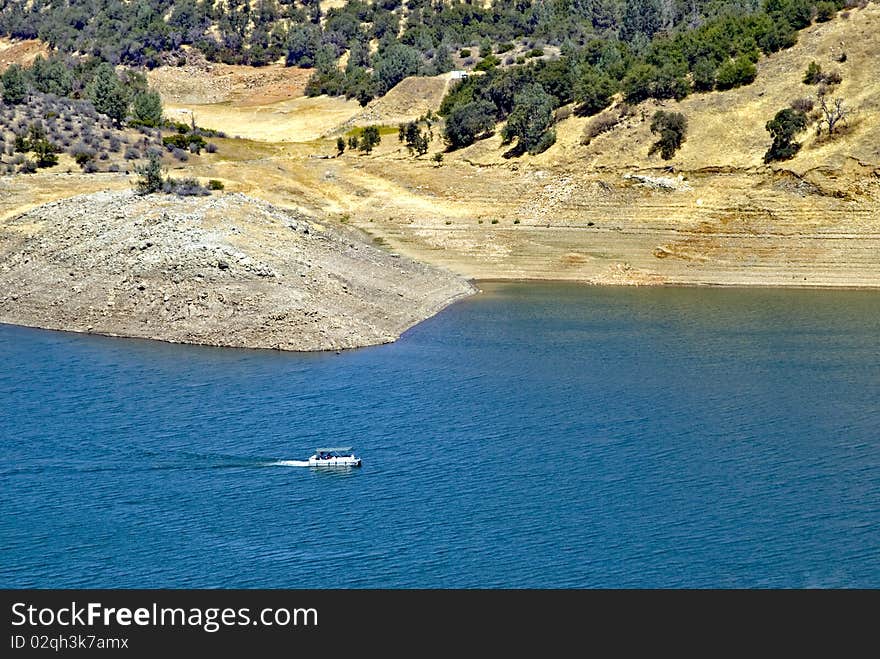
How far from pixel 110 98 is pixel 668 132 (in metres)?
53.9

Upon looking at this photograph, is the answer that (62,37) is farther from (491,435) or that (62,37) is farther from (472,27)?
(491,435)

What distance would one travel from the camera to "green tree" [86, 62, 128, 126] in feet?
384

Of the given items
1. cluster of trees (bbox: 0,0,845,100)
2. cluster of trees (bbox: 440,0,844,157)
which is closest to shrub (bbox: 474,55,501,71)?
cluster of trees (bbox: 0,0,845,100)

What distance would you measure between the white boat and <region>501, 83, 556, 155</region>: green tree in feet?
223

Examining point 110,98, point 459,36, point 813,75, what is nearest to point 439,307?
point 813,75

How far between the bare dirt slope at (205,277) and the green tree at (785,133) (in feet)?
102

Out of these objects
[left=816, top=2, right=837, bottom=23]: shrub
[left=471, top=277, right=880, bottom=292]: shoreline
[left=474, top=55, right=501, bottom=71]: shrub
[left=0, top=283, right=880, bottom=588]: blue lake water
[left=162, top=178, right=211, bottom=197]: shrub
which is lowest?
[left=471, top=277, right=880, bottom=292]: shoreline

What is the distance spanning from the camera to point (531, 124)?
111562 millimetres

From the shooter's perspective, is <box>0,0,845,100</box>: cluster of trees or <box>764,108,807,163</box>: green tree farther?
<box>0,0,845,100</box>: cluster of trees

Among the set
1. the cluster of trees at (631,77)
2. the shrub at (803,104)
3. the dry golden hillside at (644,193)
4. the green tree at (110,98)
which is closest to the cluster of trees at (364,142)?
the dry golden hillside at (644,193)

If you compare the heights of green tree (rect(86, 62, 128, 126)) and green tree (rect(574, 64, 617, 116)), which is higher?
green tree (rect(574, 64, 617, 116))

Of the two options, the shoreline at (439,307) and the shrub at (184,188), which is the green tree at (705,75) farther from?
the shrub at (184,188)

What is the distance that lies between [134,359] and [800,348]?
36590 mm

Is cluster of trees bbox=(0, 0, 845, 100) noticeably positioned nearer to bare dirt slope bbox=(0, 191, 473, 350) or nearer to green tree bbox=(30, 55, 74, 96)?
green tree bbox=(30, 55, 74, 96)
